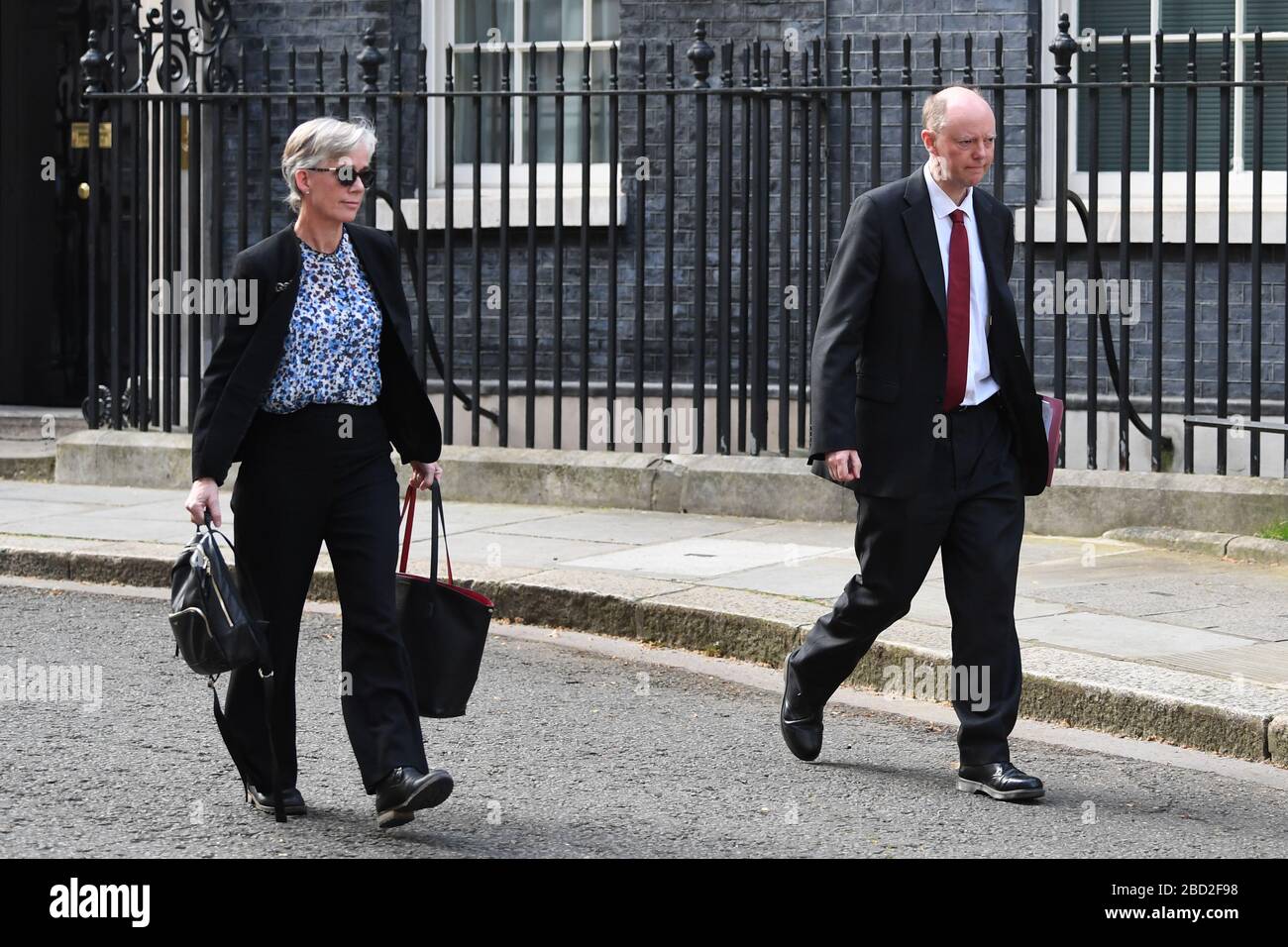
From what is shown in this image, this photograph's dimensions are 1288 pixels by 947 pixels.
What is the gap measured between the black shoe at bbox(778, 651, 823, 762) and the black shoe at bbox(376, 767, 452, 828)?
1259 mm

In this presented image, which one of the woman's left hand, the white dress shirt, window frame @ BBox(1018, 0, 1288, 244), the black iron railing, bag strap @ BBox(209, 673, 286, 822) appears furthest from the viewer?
window frame @ BBox(1018, 0, 1288, 244)

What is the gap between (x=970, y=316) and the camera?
5391 millimetres

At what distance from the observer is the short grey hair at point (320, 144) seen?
4844mm

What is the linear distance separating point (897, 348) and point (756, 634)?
2.06 metres

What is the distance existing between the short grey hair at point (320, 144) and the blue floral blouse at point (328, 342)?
20cm

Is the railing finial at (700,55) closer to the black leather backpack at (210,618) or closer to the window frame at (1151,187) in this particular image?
the window frame at (1151,187)

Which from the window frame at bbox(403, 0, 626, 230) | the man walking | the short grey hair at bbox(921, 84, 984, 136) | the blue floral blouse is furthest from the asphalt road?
the window frame at bbox(403, 0, 626, 230)

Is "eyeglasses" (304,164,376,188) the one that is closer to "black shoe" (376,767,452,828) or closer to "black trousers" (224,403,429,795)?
"black trousers" (224,403,429,795)

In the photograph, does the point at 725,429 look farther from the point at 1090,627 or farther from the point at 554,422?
the point at 1090,627

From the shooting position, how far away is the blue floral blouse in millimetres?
4926

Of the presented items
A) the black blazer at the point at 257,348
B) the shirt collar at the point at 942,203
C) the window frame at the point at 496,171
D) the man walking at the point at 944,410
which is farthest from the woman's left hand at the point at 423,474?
the window frame at the point at 496,171

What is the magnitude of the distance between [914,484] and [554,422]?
5.13 meters

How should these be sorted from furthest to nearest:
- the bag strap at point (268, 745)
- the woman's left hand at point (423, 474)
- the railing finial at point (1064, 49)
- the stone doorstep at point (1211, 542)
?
the railing finial at point (1064, 49) → the stone doorstep at point (1211, 542) → the woman's left hand at point (423, 474) → the bag strap at point (268, 745)
